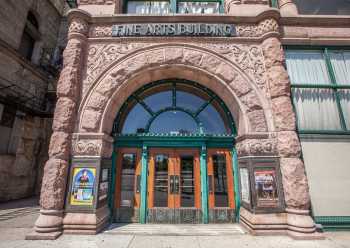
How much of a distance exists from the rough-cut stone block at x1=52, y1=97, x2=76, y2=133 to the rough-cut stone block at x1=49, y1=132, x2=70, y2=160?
7.4 inches

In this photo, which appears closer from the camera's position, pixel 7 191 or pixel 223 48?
pixel 223 48

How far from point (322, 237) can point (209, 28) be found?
7.25 m

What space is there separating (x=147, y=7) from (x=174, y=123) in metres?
5.29

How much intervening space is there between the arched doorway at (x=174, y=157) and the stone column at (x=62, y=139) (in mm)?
1580

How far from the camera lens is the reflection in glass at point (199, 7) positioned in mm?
7555

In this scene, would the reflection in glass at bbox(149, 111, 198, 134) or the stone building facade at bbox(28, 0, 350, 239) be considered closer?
the stone building facade at bbox(28, 0, 350, 239)

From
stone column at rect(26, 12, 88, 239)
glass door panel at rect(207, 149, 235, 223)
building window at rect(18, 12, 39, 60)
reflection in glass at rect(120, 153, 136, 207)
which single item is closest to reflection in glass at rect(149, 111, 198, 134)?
glass door panel at rect(207, 149, 235, 223)

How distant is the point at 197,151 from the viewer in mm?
6496

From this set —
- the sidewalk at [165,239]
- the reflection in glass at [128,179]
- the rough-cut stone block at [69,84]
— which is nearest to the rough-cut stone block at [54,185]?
the sidewalk at [165,239]

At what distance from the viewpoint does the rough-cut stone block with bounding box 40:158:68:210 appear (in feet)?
16.2

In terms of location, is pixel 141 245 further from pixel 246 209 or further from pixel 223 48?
pixel 223 48

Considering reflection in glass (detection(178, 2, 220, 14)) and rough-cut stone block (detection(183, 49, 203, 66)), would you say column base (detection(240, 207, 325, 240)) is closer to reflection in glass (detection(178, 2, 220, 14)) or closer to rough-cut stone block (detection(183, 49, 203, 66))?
rough-cut stone block (detection(183, 49, 203, 66))

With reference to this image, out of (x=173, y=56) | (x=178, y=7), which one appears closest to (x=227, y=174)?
(x=173, y=56)

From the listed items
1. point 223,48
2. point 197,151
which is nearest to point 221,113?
point 197,151
